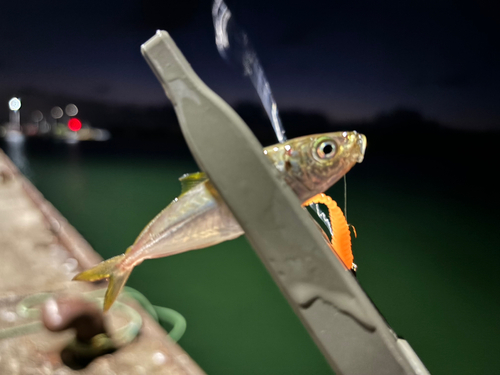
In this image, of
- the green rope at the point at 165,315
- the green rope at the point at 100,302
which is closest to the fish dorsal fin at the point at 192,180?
the green rope at the point at 100,302

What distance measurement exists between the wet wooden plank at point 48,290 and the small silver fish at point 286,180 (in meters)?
1.47

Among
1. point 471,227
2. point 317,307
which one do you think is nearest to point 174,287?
point 317,307

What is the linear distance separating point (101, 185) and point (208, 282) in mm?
8807

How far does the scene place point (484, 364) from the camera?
3.53 metres

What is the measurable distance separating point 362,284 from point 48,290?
3856 millimetres

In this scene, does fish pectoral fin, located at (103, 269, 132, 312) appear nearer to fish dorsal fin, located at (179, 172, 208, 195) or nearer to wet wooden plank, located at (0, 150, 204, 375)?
fish dorsal fin, located at (179, 172, 208, 195)

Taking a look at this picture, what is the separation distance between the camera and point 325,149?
68 centimetres

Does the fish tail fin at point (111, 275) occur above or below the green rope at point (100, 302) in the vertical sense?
above

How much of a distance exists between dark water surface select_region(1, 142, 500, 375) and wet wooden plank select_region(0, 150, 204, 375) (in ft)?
2.79

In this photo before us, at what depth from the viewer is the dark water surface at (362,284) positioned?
318 cm

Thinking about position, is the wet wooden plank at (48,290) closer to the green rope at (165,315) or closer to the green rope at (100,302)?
the green rope at (100,302)

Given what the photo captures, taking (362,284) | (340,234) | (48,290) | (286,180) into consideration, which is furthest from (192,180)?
(362,284)

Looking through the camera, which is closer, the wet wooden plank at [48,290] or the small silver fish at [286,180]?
the small silver fish at [286,180]

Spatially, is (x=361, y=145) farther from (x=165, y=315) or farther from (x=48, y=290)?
(x=165, y=315)
